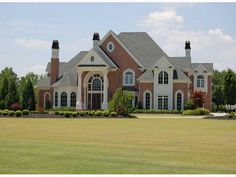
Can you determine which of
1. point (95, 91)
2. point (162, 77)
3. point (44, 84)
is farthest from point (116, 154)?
point (44, 84)

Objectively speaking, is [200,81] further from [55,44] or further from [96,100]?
[55,44]

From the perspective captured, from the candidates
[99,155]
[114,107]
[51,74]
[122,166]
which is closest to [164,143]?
[99,155]

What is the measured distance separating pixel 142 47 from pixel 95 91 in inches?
350

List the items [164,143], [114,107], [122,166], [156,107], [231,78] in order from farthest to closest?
[231,78] < [156,107] < [114,107] < [164,143] < [122,166]

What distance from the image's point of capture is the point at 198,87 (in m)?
73.0

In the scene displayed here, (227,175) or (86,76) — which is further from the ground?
(86,76)

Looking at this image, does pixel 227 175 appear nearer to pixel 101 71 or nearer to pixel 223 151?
pixel 223 151

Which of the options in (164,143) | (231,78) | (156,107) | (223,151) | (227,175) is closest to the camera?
(227,175)

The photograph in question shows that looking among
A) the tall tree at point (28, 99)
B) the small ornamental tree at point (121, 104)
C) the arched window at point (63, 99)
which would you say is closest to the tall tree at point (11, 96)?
the tall tree at point (28, 99)

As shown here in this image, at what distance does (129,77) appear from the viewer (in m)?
69.7

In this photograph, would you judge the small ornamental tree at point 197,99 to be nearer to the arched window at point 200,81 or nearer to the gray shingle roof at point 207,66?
the arched window at point 200,81

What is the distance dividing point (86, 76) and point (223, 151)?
168ft

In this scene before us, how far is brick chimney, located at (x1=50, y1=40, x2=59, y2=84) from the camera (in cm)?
7125

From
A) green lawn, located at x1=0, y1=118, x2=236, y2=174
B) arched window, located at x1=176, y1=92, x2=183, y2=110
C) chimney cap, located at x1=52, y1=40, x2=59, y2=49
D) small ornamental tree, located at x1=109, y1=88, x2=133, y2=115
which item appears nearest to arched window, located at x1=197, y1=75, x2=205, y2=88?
arched window, located at x1=176, y1=92, x2=183, y2=110
